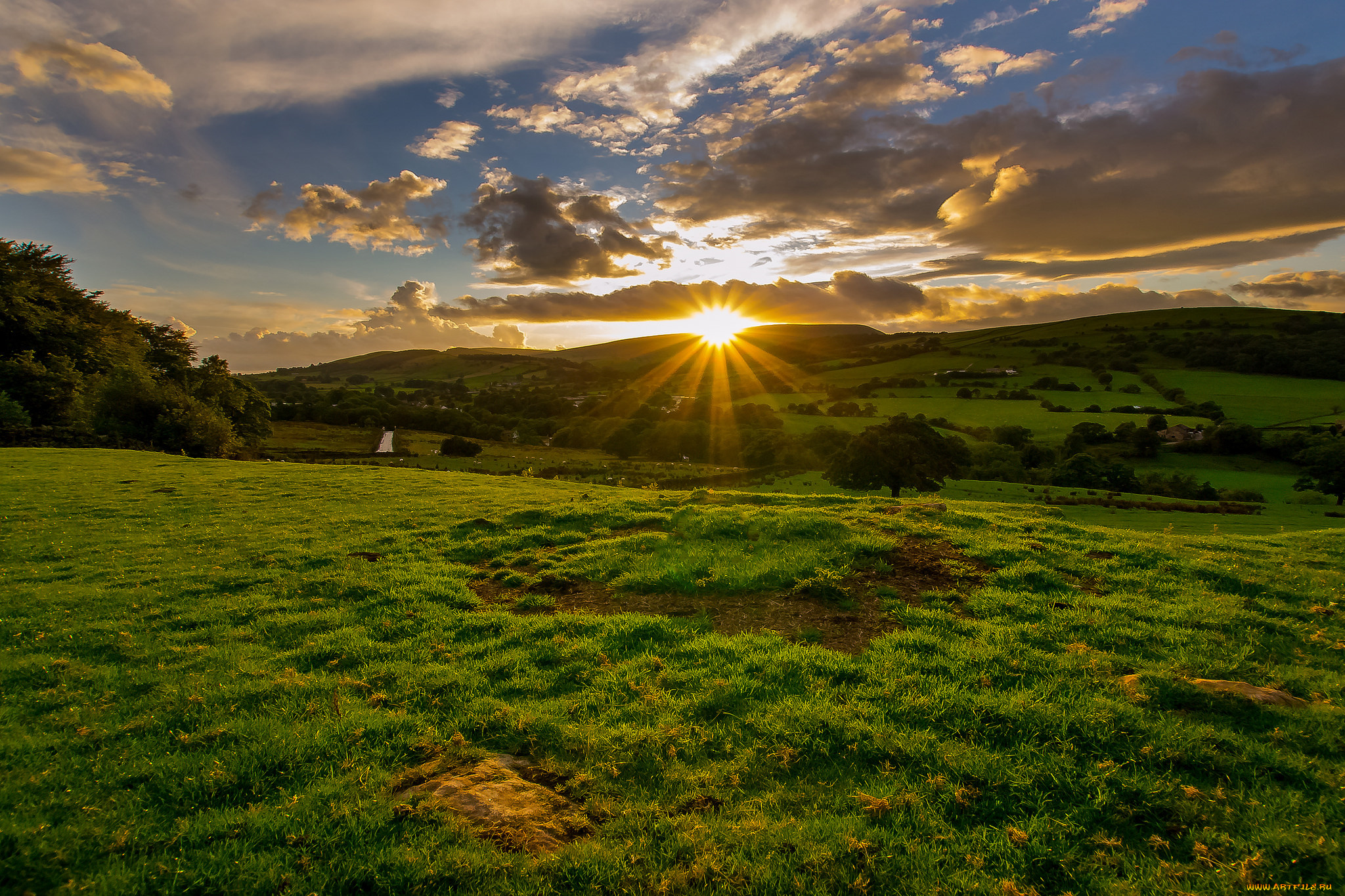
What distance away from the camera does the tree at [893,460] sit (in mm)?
46969

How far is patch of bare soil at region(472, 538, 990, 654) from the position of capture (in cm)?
966

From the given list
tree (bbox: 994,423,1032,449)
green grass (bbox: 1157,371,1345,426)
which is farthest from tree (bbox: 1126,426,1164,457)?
green grass (bbox: 1157,371,1345,426)

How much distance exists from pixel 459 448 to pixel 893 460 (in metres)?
87.3

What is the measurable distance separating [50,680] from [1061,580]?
17.8m

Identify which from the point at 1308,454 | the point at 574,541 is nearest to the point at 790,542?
the point at 574,541

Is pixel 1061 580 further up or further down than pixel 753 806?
further up

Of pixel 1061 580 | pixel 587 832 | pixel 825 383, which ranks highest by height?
pixel 825 383

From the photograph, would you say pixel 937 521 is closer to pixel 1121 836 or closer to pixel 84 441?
pixel 1121 836

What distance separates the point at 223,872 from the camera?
4.73m

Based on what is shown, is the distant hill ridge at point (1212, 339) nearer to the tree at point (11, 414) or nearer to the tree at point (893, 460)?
the tree at point (893, 460)

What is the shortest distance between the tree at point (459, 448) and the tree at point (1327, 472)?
385ft

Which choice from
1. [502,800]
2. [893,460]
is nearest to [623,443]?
[893,460]

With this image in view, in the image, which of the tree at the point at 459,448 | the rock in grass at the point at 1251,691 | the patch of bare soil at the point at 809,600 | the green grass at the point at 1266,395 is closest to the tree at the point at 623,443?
the tree at the point at 459,448

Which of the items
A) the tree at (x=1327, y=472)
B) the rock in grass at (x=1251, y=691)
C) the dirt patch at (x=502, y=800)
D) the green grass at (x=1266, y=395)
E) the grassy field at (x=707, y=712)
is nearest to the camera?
the grassy field at (x=707, y=712)
